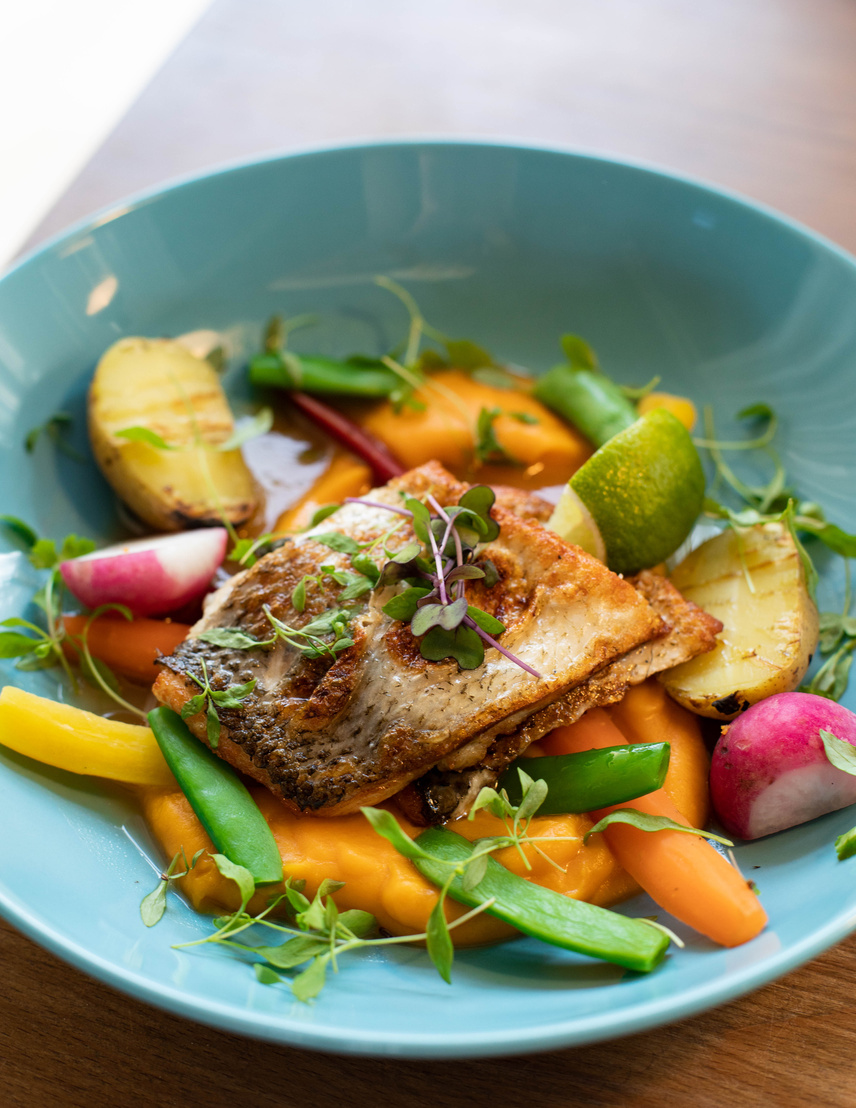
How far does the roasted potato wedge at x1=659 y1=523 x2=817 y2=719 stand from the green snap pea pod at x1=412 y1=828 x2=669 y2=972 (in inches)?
23.5

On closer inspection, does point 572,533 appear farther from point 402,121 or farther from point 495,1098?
point 402,121

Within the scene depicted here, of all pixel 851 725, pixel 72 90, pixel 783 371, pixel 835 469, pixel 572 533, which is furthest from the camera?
pixel 72 90

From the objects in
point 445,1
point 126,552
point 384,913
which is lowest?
point 384,913

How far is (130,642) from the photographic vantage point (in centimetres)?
222

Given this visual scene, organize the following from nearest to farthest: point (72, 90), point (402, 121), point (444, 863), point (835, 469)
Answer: point (444, 863), point (835, 469), point (402, 121), point (72, 90)

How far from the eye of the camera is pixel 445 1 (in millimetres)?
4039

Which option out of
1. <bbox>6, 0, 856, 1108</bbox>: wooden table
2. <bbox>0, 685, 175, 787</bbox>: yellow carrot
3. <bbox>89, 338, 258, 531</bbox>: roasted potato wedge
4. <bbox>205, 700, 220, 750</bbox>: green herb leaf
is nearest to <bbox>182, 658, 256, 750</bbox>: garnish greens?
<bbox>205, 700, 220, 750</bbox>: green herb leaf

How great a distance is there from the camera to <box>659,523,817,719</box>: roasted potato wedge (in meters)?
1.97

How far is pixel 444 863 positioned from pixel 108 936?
612 millimetres

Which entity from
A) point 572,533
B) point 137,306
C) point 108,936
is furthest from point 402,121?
point 108,936

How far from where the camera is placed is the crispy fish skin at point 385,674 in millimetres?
1735

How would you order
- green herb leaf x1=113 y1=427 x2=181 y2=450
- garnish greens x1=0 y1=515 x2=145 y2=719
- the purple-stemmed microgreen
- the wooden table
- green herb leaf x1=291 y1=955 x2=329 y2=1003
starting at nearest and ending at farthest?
green herb leaf x1=291 y1=955 x2=329 y2=1003 < the purple-stemmed microgreen < garnish greens x1=0 y1=515 x2=145 y2=719 < green herb leaf x1=113 y1=427 x2=181 y2=450 < the wooden table

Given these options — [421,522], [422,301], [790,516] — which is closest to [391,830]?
[421,522]

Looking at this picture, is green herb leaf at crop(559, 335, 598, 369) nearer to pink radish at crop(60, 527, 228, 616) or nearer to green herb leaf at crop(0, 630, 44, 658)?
pink radish at crop(60, 527, 228, 616)
